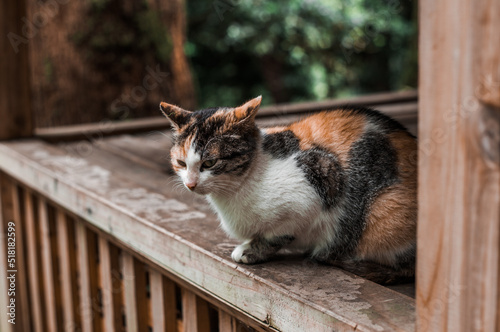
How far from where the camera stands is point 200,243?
1.22 metres

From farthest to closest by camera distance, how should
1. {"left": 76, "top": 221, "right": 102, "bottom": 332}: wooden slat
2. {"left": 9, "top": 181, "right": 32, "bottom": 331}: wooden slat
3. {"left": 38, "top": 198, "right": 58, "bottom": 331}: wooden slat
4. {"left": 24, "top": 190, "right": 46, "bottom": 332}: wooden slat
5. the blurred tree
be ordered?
the blurred tree, {"left": 9, "top": 181, "right": 32, "bottom": 331}: wooden slat, {"left": 24, "top": 190, "right": 46, "bottom": 332}: wooden slat, {"left": 38, "top": 198, "right": 58, "bottom": 331}: wooden slat, {"left": 76, "top": 221, "right": 102, "bottom": 332}: wooden slat

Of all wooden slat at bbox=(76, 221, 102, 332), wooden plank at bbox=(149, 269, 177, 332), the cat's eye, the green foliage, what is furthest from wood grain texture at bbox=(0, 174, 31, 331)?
the green foliage

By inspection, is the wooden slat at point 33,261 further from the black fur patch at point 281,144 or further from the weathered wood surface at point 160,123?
the black fur patch at point 281,144

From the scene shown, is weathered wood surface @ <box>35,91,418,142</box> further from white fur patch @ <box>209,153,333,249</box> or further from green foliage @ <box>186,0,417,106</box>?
green foliage @ <box>186,0,417,106</box>

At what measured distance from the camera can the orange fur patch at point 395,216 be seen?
1.02 metres

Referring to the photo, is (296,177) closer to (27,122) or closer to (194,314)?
(194,314)

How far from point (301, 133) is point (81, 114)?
2881 millimetres

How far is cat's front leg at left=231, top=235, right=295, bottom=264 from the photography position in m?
1.10

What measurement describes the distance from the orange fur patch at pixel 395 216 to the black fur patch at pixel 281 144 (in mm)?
213

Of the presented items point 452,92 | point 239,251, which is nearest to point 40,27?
point 239,251

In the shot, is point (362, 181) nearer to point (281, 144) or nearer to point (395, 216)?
point (395, 216)

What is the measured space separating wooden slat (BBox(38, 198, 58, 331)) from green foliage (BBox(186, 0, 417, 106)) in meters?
4.97

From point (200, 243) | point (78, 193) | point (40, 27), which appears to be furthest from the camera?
point (40, 27)

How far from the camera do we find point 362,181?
3.47 ft
